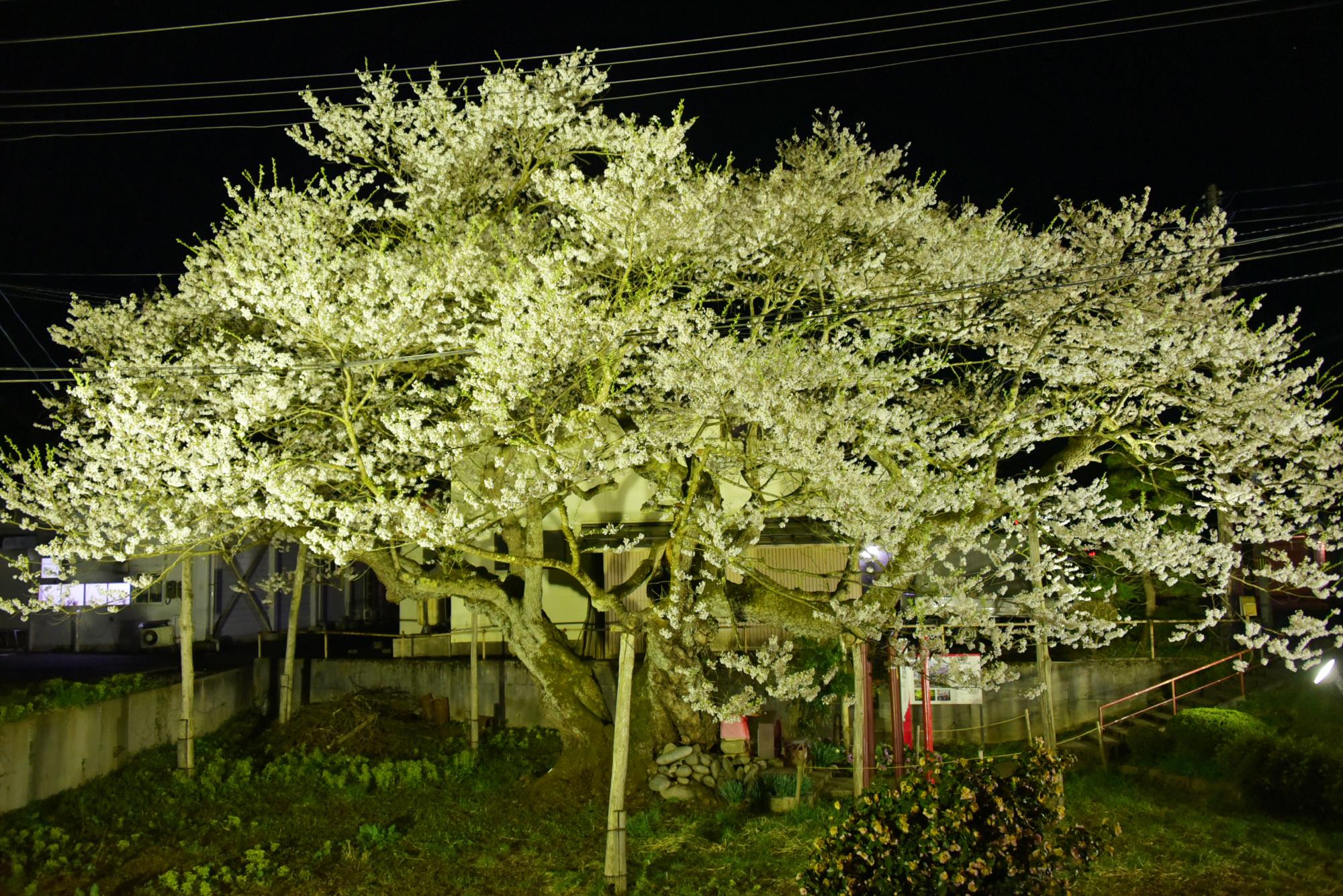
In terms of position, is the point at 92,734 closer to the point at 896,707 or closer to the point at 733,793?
the point at 733,793

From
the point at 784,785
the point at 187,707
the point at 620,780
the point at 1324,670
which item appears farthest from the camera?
the point at 187,707

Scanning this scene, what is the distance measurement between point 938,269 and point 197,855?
38.5ft

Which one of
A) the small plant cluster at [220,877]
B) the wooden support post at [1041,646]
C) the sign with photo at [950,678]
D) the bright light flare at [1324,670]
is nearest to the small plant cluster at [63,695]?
the small plant cluster at [220,877]

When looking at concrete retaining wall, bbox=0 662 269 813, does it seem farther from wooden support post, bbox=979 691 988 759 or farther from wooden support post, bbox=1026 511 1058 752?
wooden support post, bbox=979 691 988 759

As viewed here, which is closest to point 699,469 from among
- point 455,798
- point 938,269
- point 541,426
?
point 541,426

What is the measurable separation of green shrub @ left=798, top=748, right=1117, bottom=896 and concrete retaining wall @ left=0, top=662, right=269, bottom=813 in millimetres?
10747

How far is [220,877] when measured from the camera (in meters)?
9.58

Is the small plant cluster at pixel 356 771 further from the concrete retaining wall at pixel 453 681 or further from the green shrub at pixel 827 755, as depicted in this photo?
the green shrub at pixel 827 755

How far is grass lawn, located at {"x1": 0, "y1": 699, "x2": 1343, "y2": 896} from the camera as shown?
9289mm

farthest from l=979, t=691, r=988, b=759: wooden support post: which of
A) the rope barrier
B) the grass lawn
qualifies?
the grass lawn

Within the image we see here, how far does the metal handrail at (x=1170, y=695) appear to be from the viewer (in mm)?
14461

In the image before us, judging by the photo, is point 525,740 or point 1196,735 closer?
point 1196,735

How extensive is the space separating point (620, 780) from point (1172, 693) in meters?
11.2

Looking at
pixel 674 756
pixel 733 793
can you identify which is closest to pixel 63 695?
pixel 674 756
